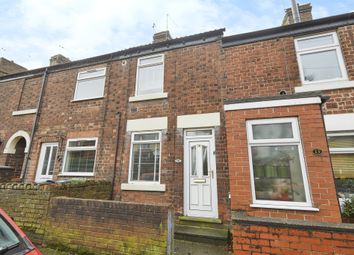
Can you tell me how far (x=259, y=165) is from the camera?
3555 mm

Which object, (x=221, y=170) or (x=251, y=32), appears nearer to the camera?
(x=221, y=170)

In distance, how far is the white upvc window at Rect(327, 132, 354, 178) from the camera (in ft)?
16.2

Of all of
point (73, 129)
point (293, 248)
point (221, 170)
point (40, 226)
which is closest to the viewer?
point (293, 248)

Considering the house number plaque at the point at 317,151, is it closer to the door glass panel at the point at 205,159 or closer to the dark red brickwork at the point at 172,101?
the dark red brickwork at the point at 172,101

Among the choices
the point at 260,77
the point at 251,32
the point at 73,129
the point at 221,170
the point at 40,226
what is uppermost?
the point at 251,32

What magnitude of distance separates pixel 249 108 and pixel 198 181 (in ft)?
9.90

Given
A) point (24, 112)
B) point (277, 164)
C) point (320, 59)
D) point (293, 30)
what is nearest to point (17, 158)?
point (24, 112)

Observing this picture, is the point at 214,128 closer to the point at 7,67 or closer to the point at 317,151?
the point at 317,151

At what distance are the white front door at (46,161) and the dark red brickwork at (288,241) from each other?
309 inches

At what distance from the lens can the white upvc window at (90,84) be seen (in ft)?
27.6

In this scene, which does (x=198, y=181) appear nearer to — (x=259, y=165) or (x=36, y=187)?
(x=259, y=165)

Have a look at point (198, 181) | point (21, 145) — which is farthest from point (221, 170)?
point (21, 145)

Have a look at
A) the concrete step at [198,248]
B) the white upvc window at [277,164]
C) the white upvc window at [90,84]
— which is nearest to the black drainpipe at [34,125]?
the white upvc window at [90,84]

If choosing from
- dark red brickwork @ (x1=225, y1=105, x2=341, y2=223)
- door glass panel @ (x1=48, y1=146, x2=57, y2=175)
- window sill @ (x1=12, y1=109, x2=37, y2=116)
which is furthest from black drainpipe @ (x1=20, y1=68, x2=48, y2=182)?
dark red brickwork @ (x1=225, y1=105, x2=341, y2=223)
